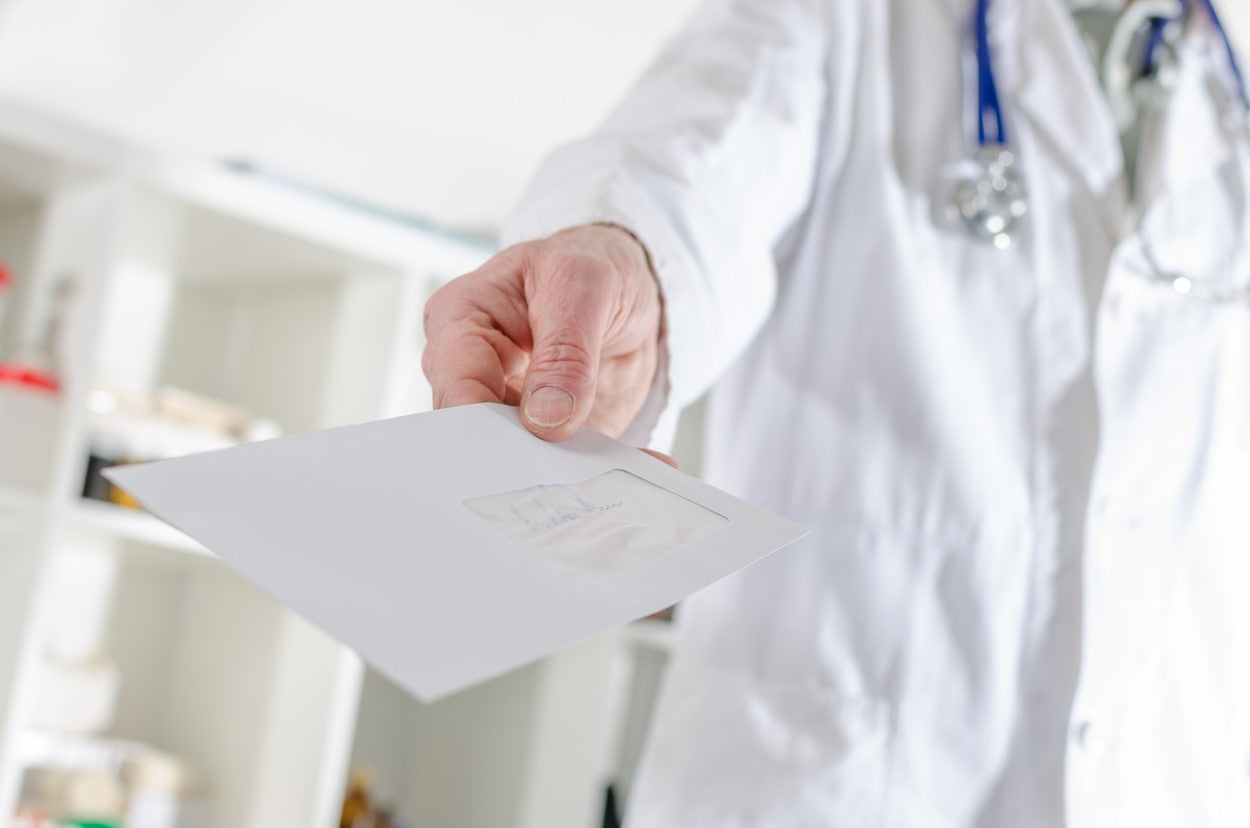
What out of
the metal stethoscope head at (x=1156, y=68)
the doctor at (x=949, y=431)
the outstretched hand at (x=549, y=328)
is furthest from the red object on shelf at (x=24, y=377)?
the metal stethoscope head at (x=1156, y=68)

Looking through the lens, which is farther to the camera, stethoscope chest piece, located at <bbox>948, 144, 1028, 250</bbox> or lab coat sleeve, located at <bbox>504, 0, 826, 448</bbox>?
stethoscope chest piece, located at <bbox>948, 144, 1028, 250</bbox>

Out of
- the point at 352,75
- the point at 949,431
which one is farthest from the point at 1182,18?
the point at 352,75

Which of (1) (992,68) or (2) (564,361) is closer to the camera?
(2) (564,361)

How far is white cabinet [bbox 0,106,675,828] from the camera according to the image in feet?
5.21

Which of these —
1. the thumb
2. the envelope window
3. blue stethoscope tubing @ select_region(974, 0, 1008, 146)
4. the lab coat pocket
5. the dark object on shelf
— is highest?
blue stethoscope tubing @ select_region(974, 0, 1008, 146)

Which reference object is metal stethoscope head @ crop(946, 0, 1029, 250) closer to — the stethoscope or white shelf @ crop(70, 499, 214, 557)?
the stethoscope

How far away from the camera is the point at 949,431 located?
76cm

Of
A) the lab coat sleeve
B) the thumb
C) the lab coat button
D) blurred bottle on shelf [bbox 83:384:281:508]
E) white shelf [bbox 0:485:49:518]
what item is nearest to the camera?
the thumb

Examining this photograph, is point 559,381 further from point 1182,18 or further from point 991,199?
point 1182,18

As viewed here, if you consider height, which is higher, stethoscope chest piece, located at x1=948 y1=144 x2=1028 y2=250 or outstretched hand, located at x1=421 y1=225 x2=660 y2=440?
stethoscope chest piece, located at x1=948 y1=144 x2=1028 y2=250

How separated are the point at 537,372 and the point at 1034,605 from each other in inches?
17.5

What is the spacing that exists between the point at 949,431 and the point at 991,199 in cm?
17

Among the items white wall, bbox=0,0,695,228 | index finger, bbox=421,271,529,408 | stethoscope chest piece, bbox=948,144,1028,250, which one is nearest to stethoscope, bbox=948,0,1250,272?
stethoscope chest piece, bbox=948,144,1028,250

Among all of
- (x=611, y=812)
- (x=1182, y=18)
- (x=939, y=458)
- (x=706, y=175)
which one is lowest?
(x=611, y=812)
